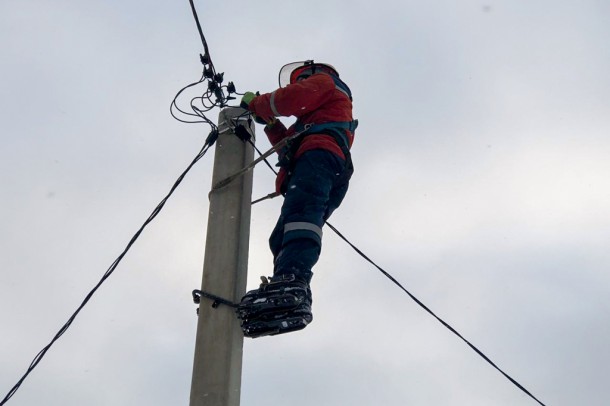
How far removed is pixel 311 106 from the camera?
5.10 metres

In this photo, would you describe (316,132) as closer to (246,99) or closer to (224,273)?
(246,99)

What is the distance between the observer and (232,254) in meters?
4.32

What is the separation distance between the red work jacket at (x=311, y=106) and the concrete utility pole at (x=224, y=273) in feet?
0.64

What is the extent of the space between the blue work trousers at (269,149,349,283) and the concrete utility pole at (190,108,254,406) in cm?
24

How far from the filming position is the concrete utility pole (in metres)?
3.85

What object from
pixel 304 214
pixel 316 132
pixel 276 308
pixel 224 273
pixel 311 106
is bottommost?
pixel 276 308

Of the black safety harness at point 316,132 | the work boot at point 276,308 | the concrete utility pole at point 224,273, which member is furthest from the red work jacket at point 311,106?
the work boot at point 276,308

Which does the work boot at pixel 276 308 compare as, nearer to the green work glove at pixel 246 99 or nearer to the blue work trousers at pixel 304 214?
the blue work trousers at pixel 304 214

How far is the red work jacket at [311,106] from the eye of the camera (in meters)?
4.96

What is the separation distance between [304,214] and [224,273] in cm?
62

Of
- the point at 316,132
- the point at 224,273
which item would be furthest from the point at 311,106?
the point at 224,273

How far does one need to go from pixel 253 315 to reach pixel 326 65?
2.35 m

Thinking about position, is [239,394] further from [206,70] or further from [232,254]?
[206,70]

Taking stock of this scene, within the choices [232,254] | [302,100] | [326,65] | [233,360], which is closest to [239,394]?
[233,360]
